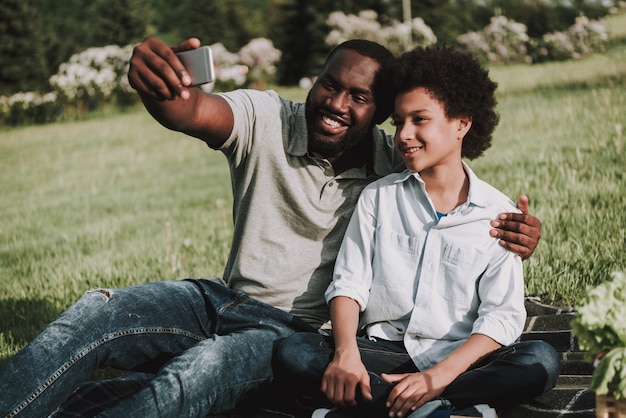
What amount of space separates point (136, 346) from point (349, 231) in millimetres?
972

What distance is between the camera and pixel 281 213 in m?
3.24

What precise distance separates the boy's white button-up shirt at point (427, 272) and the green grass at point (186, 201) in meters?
1.27

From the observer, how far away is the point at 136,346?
296 cm

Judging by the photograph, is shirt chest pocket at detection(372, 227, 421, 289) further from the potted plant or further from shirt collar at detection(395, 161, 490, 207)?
the potted plant

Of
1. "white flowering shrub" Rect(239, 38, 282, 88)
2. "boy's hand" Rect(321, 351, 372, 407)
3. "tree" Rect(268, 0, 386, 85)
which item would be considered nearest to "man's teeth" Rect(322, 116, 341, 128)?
"boy's hand" Rect(321, 351, 372, 407)

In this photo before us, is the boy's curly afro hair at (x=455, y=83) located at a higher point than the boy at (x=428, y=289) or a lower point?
higher

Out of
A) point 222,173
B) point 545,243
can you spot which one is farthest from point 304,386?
point 222,173

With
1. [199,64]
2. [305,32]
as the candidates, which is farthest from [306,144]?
[305,32]

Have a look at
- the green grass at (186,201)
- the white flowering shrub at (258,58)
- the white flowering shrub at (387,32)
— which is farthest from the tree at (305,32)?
the green grass at (186,201)

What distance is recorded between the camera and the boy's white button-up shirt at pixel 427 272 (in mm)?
2836

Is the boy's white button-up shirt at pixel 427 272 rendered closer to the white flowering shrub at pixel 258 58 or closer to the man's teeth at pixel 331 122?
the man's teeth at pixel 331 122

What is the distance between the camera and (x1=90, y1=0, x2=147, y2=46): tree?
35.6 meters

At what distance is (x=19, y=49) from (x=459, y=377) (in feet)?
112

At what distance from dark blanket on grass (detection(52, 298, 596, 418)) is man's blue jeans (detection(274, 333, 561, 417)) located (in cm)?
8
